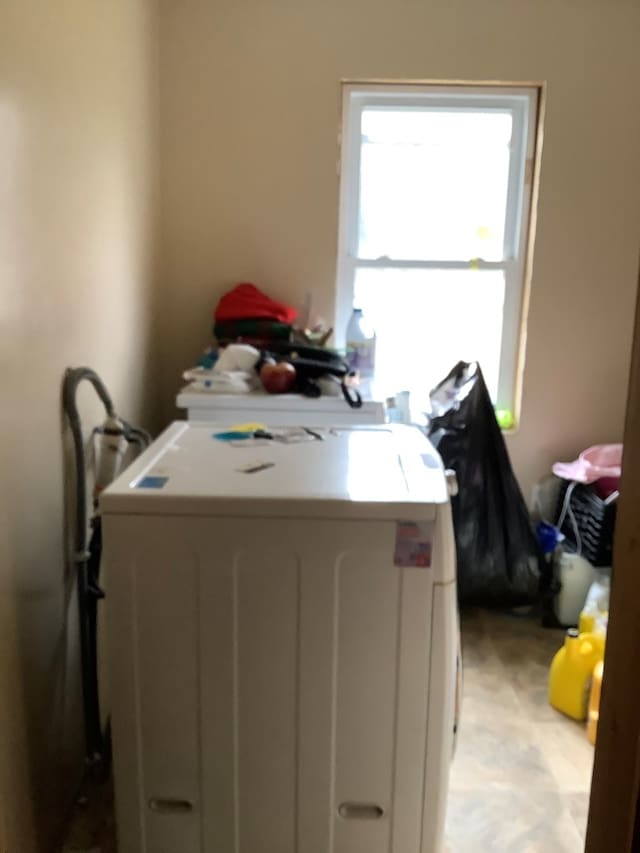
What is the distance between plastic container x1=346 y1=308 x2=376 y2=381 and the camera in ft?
9.36

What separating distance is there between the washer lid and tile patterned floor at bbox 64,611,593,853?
2.92 ft

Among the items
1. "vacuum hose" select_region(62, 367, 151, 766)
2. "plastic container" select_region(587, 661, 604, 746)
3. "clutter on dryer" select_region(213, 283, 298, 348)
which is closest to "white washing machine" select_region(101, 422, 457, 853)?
"vacuum hose" select_region(62, 367, 151, 766)

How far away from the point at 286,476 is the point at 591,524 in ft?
5.46

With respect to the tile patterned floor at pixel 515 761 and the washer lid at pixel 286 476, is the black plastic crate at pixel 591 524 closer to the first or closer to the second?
the tile patterned floor at pixel 515 761

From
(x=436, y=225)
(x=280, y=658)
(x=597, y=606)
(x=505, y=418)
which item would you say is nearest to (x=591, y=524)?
(x=597, y=606)

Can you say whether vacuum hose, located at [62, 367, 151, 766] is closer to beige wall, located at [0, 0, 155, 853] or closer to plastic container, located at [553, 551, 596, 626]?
beige wall, located at [0, 0, 155, 853]

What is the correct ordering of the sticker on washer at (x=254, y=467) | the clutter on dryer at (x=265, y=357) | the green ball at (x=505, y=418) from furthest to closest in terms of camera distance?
the green ball at (x=505, y=418) → the clutter on dryer at (x=265, y=357) → the sticker on washer at (x=254, y=467)

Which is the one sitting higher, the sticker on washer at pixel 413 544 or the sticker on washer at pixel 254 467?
the sticker on washer at pixel 254 467

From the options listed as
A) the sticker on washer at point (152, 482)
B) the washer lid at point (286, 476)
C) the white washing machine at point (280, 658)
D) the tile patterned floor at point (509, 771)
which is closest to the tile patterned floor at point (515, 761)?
the tile patterned floor at point (509, 771)

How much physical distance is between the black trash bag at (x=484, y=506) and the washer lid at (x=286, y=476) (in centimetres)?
100

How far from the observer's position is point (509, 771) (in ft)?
6.91

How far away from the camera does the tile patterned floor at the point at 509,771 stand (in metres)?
1.86

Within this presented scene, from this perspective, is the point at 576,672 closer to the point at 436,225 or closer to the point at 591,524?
the point at 591,524

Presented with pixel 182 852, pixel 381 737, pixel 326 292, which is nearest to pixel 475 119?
pixel 326 292
